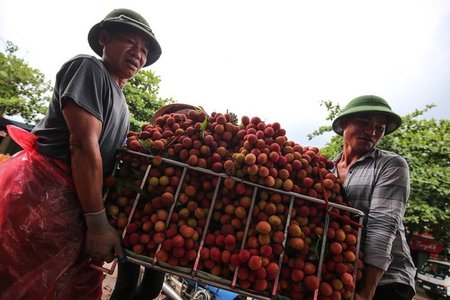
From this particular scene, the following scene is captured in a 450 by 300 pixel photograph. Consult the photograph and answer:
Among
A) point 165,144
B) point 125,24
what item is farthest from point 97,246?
point 125,24

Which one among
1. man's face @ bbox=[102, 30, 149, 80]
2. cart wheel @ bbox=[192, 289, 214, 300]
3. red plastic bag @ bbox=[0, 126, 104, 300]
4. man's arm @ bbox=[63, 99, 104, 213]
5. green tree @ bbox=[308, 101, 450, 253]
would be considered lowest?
cart wheel @ bbox=[192, 289, 214, 300]

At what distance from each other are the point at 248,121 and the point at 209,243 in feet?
2.86

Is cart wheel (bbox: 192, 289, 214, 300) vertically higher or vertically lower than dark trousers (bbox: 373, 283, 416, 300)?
lower

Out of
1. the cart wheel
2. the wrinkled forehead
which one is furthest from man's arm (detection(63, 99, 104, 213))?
the cart wheel

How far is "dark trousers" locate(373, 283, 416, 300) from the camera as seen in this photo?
183 centimetres

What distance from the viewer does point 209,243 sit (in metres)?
1.55

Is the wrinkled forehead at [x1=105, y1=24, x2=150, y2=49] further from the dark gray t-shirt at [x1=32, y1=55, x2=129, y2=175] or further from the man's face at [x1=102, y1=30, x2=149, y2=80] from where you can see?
the dark gray t-shirt at [x1=32, y1=55, x2=129, y2=175]

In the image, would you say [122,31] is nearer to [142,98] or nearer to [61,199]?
[61,199]

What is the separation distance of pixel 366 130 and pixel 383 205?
2.28 ft

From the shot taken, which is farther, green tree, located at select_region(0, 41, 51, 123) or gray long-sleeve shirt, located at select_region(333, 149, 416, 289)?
green tree, located at select_region(0, 41, 51, 123)

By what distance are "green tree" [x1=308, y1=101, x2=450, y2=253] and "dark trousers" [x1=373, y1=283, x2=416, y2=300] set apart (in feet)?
20.5

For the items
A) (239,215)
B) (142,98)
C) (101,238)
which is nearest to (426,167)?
(239,215)

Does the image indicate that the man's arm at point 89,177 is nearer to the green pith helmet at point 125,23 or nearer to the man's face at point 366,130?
the green pith helmet at point 125,23

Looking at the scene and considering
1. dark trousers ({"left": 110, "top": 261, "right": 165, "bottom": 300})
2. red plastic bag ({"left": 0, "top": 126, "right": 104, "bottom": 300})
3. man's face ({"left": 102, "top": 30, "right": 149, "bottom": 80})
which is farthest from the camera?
dark trousers ({"left": 110, "top": 261, "right": 165, "bottom": 300})
